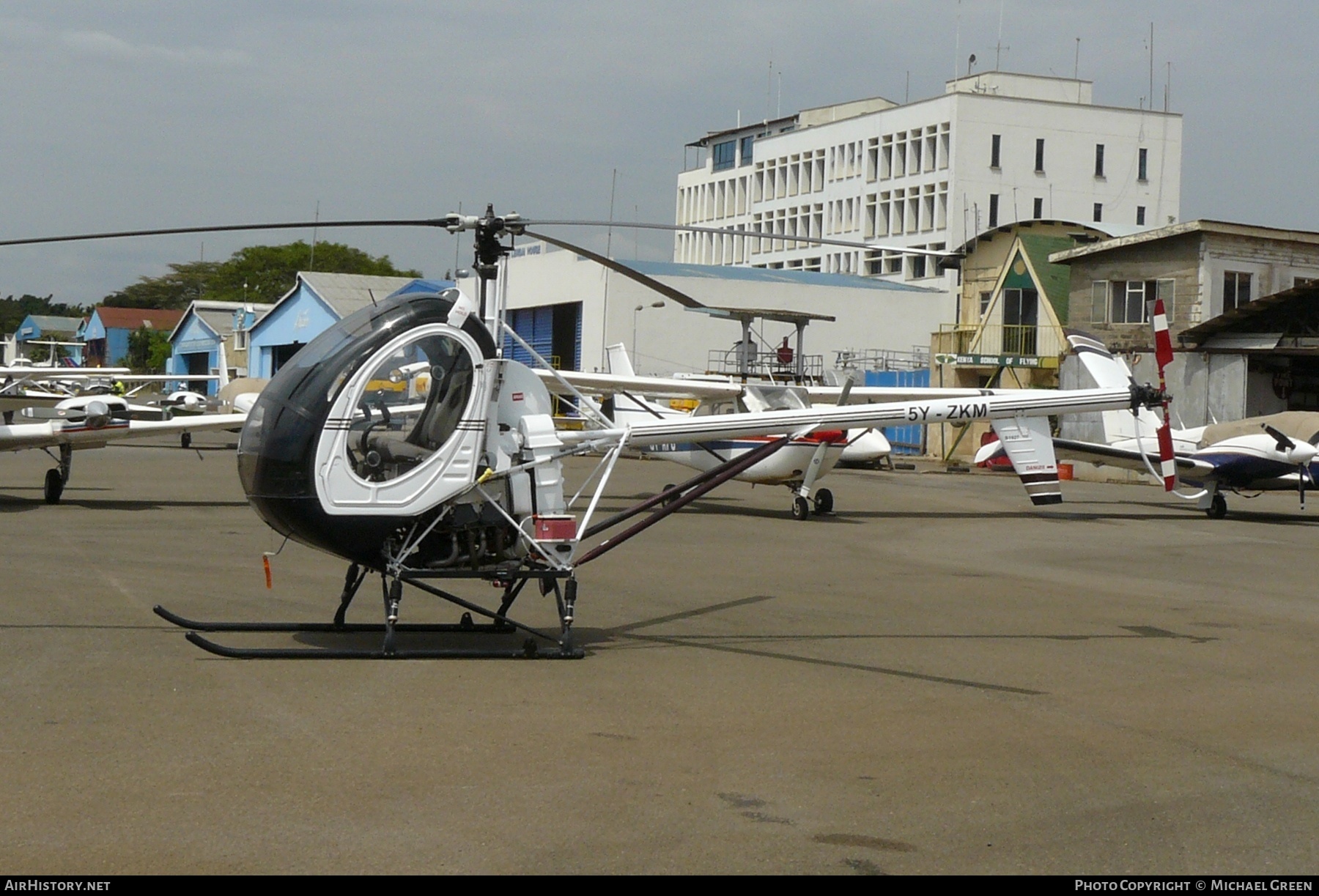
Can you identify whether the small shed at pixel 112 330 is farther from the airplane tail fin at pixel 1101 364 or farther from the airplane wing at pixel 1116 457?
the airplane tail fin at pixel 1101 364

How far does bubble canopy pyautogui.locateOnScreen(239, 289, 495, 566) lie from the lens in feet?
27.7

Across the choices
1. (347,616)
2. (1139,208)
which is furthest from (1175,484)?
(1139,208)

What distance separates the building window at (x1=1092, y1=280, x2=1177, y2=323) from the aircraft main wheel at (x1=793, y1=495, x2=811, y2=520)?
19.2m

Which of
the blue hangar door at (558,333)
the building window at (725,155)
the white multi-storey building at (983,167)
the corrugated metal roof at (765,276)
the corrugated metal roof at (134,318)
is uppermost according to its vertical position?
the building window at (725,155)

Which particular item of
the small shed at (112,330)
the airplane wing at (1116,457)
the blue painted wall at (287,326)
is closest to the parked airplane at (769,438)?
the airplane wing at (1116,457)

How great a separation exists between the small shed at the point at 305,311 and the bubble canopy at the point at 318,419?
56.5 meters

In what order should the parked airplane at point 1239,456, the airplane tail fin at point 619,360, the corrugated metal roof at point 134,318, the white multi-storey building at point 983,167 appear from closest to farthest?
1. the parked airplane at point 1239,456
2. the airplane tail fin at point 619,360
3. the white multi-storey building at point 983,167
4. the corrugated metal roof at point 134,318

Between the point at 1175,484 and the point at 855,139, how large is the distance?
233 ft

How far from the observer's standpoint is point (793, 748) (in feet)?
21.8

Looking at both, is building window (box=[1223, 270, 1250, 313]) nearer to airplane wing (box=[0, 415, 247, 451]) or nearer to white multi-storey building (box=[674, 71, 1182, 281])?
airplane wing (box=[0, 415, 247, 451])

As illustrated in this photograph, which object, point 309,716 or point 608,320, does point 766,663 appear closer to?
point 309,716

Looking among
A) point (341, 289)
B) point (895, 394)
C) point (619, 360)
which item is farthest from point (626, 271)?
point (341, 289)

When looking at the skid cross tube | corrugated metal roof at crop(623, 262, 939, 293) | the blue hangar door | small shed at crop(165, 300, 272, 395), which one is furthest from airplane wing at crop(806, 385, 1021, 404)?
small shed at crop(165, 300, 272, 395)

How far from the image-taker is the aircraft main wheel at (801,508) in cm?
2011
